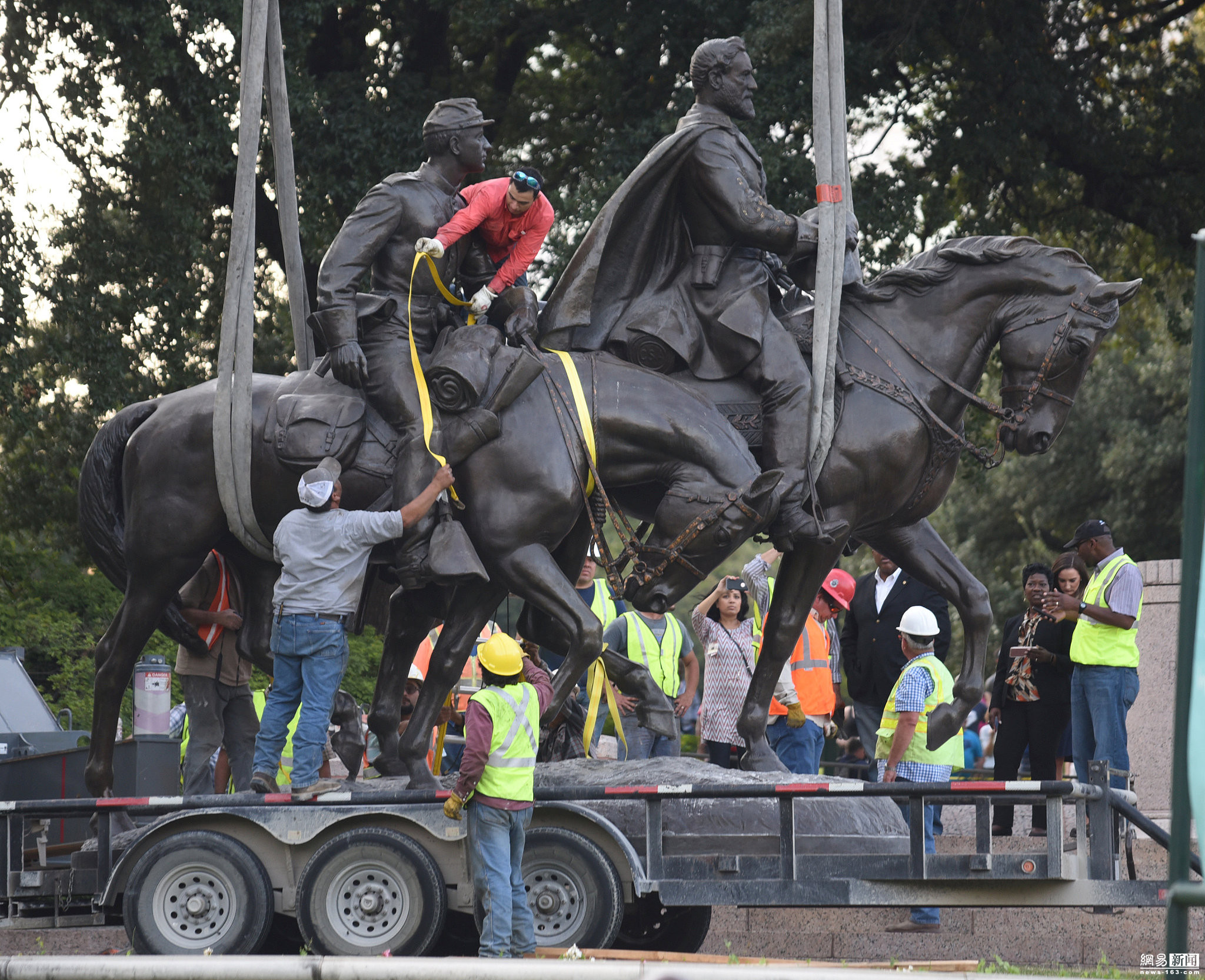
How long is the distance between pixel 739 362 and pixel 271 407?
8.11ft

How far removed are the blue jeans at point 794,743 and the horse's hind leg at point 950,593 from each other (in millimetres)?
1723

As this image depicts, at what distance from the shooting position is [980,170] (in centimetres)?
1656

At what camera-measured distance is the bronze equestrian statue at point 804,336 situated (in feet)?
29.3

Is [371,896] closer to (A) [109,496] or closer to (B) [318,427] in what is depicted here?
(B) [318,427]

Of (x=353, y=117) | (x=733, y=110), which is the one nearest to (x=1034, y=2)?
(x=353, y=117)

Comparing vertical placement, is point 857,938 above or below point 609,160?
below

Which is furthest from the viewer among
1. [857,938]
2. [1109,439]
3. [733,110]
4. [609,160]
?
[1109,439]

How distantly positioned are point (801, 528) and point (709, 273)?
1.48 metres

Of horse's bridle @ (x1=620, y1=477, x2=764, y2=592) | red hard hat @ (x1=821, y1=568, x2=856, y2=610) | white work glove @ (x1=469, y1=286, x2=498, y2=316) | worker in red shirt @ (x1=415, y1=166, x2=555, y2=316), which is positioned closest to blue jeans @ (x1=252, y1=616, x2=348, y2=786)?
horse's bridle @ (x1=620, y1=477, x2=764, y2=592)

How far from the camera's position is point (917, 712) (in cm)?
961

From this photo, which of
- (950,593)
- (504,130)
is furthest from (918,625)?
(504,130)

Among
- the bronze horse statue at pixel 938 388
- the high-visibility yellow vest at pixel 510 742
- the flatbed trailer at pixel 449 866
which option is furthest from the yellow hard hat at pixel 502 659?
the bronze horse statue at pixel 938 388

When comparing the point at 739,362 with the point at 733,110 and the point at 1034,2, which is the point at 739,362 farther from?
the point at 1034,2

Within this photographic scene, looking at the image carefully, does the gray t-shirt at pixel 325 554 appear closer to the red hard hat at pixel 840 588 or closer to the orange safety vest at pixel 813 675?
the orange safety vest at pixel 813 675
